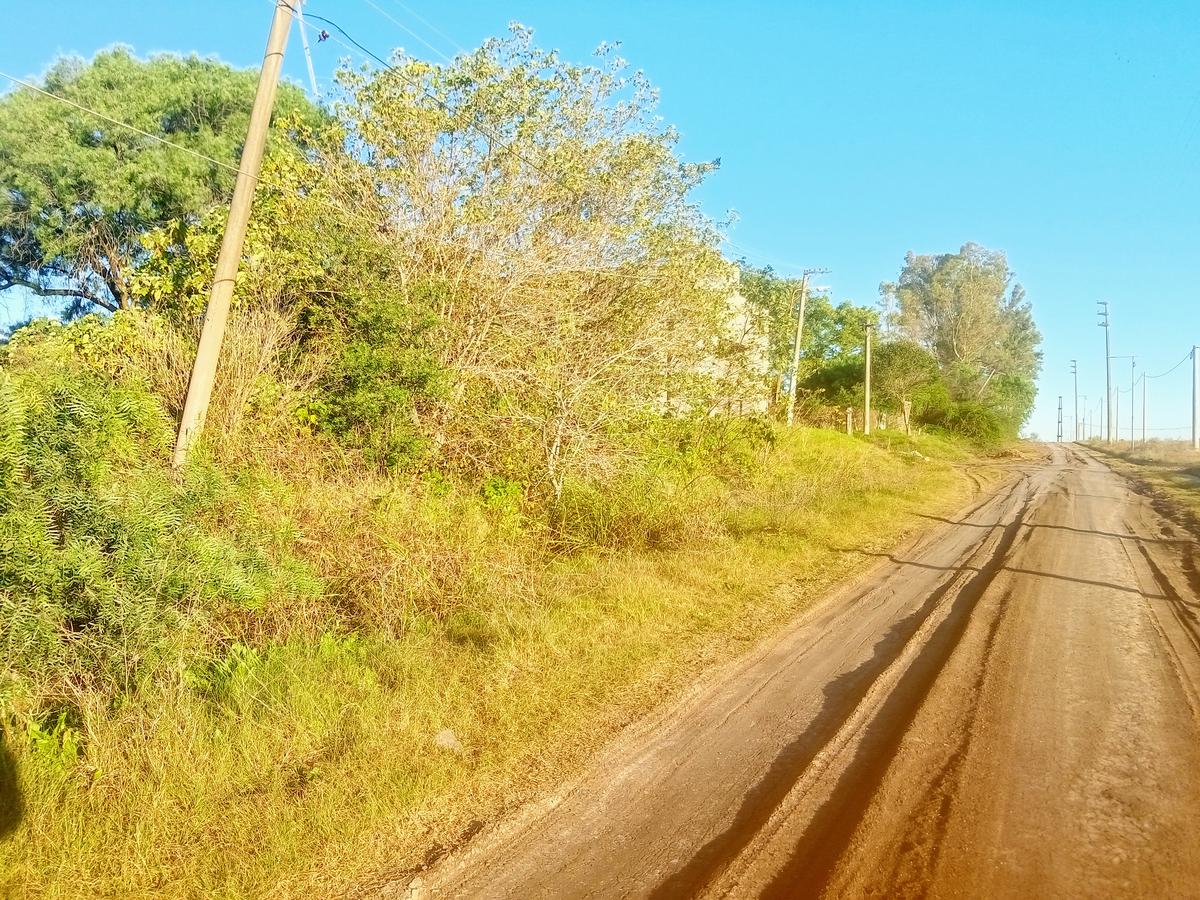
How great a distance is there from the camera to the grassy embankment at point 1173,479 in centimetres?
1554

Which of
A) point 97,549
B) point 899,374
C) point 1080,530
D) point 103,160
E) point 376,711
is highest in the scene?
point 103,160

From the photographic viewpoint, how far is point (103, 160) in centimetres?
1609

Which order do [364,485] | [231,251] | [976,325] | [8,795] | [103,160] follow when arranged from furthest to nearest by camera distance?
[976,325]
[103,160]
[364,485]
[231,251]
[8,795]

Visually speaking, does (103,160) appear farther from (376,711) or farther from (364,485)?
(376,711)

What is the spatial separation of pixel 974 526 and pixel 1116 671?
8405 mm

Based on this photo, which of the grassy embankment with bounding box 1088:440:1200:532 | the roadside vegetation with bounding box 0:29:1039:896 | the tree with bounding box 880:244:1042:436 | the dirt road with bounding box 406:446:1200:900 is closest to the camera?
the dirt road with bounding box 406:446:1200:900

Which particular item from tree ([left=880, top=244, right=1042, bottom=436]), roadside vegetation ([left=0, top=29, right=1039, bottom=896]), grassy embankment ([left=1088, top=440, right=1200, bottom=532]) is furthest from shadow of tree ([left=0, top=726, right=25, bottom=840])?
tree ([left=880, top=244, right=1042, bottom=436])

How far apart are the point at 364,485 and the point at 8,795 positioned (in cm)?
412

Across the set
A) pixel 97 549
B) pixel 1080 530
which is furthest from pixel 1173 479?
pixel 97 549

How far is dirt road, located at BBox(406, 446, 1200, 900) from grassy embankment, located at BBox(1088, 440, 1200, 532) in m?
9.70

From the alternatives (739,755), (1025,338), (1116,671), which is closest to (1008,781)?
(739,755)

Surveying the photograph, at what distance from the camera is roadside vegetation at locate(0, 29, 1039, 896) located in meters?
4.14

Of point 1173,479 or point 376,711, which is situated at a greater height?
point 1173,479

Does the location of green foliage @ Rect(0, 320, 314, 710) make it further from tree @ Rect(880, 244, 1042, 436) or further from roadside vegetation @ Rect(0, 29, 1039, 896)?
tree @ Rect(880, 244, 1042, 436)
